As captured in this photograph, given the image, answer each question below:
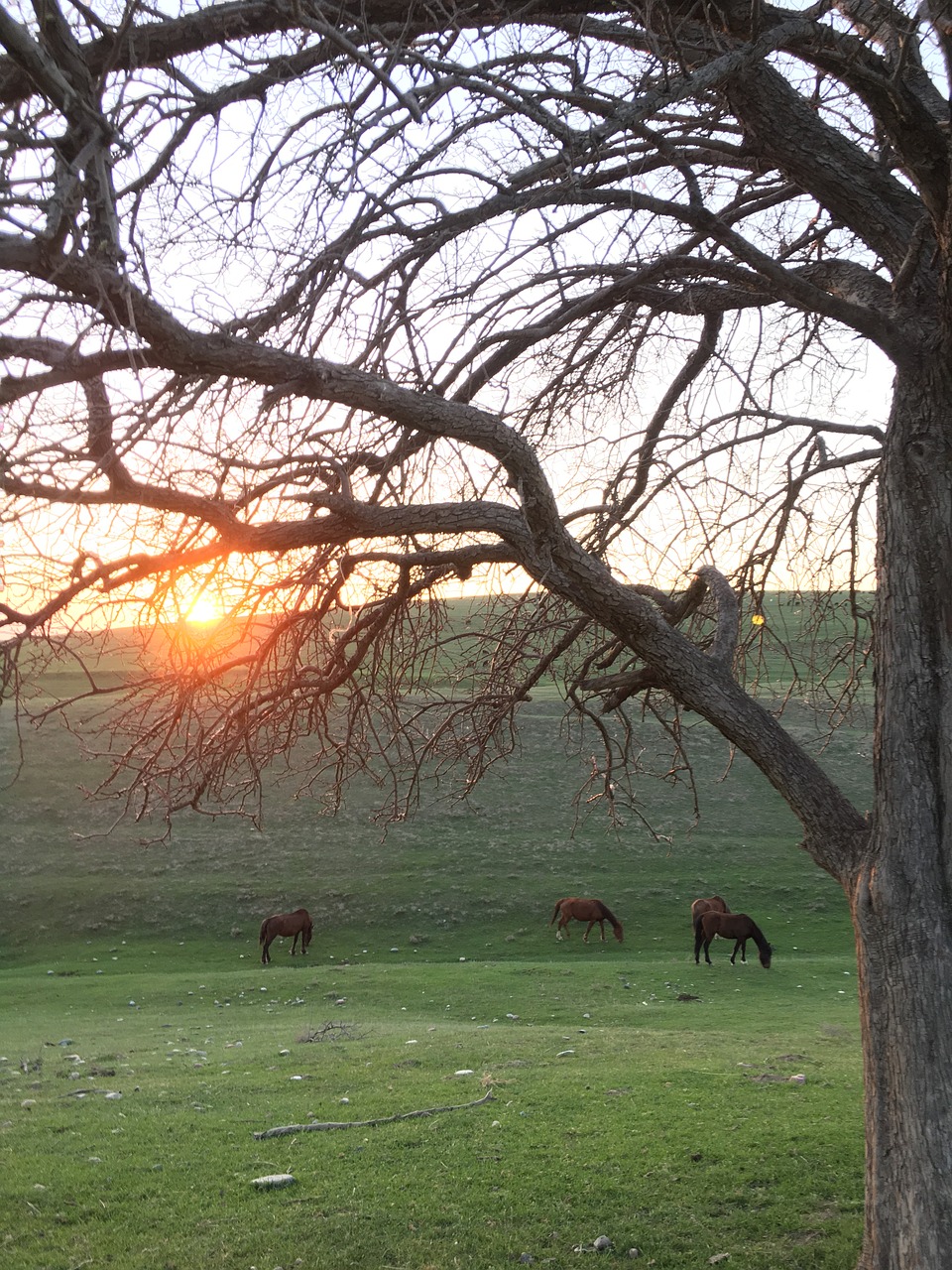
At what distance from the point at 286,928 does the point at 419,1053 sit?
12235 millimetres

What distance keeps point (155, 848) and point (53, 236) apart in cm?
3233

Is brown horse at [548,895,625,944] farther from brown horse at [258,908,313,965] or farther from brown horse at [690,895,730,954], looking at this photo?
brown horse at [258,908,313,965]

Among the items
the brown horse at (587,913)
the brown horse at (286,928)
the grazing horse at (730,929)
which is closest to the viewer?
the grazing horse at (730,929)

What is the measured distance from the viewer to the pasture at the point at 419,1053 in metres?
7.35

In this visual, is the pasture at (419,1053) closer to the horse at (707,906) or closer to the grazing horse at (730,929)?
the grazing horse at (730,929)

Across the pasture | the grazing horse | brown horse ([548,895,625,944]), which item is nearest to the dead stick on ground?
the pasture

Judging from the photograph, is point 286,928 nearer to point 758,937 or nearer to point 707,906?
point 707,906

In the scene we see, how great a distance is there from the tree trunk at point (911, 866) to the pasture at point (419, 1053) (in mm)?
1986

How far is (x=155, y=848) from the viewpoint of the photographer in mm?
33531

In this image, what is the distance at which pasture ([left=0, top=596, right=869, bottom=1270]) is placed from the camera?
735cm

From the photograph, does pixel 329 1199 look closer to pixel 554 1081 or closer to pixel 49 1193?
pixel 49 1193

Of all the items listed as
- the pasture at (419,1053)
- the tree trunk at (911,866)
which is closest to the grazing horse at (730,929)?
the pasture at (419,1053)

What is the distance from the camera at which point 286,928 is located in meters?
24.8

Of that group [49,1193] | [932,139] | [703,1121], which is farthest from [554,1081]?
[932,139]
